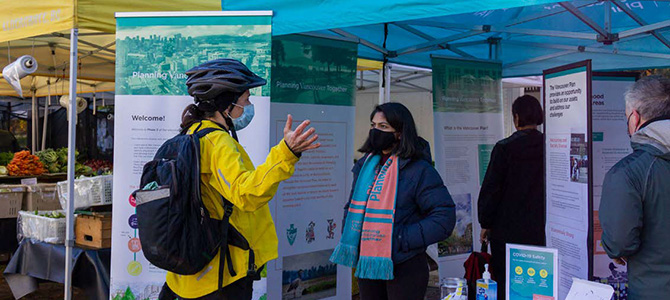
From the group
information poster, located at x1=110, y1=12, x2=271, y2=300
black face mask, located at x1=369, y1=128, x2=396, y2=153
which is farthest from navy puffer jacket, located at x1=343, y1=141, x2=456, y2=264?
information poster, located at x1=110, y1=12, x2=271, y2=300

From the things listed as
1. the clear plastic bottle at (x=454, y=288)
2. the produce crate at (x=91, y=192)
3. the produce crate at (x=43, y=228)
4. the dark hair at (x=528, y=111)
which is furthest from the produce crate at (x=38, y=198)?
the clear plastic bottle at (x=454, y=288)

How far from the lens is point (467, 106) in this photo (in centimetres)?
484

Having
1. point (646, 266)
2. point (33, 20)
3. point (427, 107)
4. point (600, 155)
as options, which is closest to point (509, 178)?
point (600, 155)

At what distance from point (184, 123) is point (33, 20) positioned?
2.37 meters

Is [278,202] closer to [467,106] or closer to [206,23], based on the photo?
[206,23]

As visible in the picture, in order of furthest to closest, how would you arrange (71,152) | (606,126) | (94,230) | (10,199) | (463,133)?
(10,199)
(463,133)
(94,230)
(606,126)
(71,152)

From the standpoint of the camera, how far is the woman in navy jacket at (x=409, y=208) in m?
2.77

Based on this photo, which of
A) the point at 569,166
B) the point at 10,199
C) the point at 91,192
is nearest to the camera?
the point at 569,166

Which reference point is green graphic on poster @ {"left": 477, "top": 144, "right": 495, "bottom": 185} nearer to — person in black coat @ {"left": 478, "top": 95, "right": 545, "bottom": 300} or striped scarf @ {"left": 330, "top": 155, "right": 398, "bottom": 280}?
person in black coat @ {"left": 478, "top": 95, "right": 545, "bottom": 300}

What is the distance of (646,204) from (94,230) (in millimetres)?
3447

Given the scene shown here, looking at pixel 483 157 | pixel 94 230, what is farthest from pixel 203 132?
pixel 483 157

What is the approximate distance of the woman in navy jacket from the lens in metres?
2.77

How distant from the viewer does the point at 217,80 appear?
80.7 inches

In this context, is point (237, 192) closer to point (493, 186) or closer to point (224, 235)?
point (224, 235)
